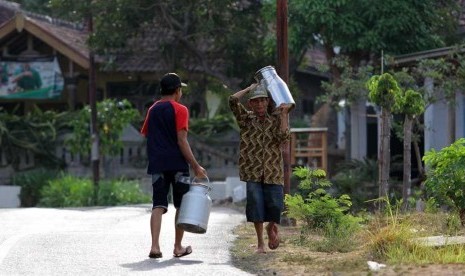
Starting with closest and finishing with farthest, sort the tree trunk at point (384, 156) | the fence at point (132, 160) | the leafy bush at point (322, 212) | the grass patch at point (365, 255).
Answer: the grass patch at point (365, 255) → the leafy bush at point (322, 212) → the tree trunk at point (384, 156) → the fence at point (132, 160)

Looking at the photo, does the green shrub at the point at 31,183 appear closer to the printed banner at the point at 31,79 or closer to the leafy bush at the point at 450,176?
the printed banner at the point at 31,79

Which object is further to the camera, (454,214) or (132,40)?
(132,40)

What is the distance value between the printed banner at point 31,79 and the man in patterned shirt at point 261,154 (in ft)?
69.6

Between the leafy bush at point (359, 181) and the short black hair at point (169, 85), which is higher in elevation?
the short black hair at point (169, 85)

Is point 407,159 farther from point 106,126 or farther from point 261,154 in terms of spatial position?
point 106,126

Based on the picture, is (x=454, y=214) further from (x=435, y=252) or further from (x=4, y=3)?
(x=4, y=3)

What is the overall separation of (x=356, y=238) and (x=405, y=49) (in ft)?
39.8

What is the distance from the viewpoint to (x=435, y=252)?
31.4 ft

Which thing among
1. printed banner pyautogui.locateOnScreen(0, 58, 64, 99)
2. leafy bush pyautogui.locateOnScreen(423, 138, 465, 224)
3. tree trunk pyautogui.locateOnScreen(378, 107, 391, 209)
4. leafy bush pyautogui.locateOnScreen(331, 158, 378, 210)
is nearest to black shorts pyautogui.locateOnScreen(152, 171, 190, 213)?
leafy bush pyautogui.locateOnScreen(423, 138, 465, 224)

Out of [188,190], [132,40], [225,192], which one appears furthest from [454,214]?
[132,40]

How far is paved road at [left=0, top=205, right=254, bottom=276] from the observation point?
926cm

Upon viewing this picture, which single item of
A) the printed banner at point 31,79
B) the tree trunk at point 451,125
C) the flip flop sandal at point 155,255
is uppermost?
the printed banner at point 31,79

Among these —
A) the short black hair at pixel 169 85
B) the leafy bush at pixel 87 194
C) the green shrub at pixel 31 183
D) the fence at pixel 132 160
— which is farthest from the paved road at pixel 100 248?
the fence at pixel 132 160

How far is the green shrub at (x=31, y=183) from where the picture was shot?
1001 inches
